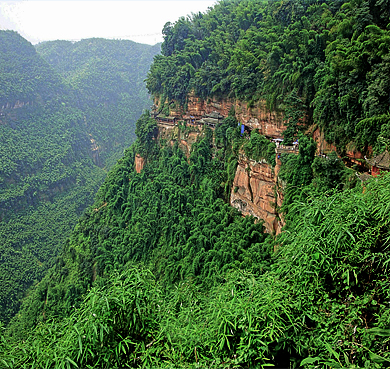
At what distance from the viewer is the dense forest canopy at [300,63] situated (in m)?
11.1

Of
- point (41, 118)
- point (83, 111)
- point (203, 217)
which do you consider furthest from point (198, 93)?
point (83, 111)

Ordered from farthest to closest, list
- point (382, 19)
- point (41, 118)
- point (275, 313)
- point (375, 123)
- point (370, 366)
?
point (41, 118) < point (382, 19) < point (375, 123) < point (275, 313) < point (370, 366)

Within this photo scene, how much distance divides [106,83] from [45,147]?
3428 cm

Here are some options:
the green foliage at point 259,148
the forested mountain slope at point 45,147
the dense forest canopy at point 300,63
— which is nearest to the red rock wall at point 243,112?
the dense forest canopy at point 300,63

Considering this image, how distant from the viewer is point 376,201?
3.89m

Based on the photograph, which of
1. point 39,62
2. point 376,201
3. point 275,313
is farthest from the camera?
point 39,62

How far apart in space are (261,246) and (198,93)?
1262 centimetres

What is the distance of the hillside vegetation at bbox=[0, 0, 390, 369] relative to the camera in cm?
327

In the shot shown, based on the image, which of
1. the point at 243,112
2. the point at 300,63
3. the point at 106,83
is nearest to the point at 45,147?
the point at 106,83

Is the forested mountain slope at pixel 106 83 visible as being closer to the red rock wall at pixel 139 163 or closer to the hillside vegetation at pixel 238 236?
the red rock wall at pixel 139 163

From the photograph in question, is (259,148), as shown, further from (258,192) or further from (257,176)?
(258,192)

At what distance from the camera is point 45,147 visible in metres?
50.9

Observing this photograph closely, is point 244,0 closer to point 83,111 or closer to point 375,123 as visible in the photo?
point 375,123

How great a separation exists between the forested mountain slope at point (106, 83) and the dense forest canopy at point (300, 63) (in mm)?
36257
